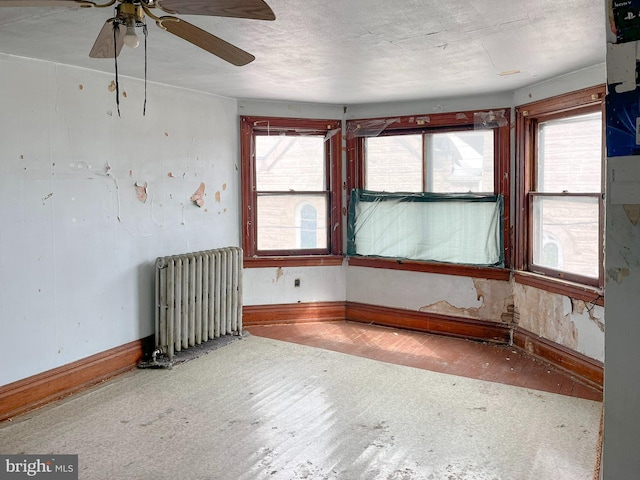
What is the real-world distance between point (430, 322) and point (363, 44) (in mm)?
3033

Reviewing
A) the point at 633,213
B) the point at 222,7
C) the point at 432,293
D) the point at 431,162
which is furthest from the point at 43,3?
the point at 432,293

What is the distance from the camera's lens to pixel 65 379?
11.7 feet

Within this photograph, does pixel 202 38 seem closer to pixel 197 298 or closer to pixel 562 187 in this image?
pixel 197 298

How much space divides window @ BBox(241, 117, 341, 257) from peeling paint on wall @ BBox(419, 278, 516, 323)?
4.87ft

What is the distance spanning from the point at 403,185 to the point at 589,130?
5.92ft

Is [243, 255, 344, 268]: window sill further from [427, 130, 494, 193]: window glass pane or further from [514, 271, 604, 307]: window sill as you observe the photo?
[514, 271, 604, 307]: window sill

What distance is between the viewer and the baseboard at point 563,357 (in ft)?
12.2

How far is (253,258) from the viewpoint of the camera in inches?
207

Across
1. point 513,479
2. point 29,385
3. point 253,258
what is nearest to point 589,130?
point 513,479

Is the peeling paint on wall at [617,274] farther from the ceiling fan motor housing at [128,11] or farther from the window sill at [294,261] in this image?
the window sill at [294,261]

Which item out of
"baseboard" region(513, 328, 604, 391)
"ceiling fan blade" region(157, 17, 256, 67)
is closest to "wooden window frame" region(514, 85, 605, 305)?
"baseboard" region(513, 328, 604, 391)

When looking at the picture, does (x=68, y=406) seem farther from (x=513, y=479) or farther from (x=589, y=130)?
(x=589, y=130)

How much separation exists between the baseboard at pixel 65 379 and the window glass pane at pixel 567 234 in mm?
3516

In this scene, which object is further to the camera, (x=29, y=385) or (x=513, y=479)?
(x=29, y=385)
